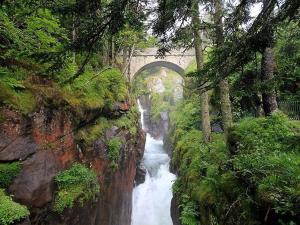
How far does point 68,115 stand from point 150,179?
11.3 metres

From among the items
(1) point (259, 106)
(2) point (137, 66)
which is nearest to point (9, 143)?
(1) point (259, 106)

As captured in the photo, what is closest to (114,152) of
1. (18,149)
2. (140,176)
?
(18,149)

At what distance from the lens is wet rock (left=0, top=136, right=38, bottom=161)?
232 inches

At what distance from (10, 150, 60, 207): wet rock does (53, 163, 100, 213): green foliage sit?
0.73 ft

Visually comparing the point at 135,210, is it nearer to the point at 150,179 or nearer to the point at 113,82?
the point at 150,179

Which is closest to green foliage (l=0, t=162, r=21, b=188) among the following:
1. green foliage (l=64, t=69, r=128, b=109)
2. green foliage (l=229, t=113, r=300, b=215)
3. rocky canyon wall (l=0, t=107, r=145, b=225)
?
rocky canyon wall (l=0, t=107, r=145, b=225)

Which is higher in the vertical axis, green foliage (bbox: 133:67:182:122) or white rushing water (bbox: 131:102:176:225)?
green foliage (bbox: 133:67:182:122)

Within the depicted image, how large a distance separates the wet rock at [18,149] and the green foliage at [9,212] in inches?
36.9

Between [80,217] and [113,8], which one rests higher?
[113,8]

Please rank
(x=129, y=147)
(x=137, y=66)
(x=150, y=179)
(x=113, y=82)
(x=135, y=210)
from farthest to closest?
(x=137, y=66)
(x=150, y=179)
(x=135, y=210)
(x=129, y=147)
(x=113, y=82)

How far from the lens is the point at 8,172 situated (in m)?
5.77

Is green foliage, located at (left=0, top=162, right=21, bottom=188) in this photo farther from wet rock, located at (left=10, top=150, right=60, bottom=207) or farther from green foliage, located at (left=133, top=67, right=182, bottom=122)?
green foliage, located at (left=133, top=67, right=182, bottom=122)

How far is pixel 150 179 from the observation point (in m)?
18.3

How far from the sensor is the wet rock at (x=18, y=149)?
232 inches
